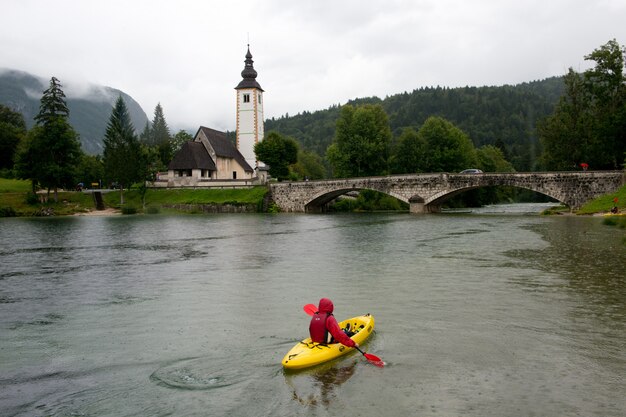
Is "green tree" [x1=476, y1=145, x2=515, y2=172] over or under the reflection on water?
over

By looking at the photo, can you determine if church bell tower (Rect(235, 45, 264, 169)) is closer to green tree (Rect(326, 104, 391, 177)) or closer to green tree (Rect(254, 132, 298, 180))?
green tree (Rect(254, 132, 298, 180))

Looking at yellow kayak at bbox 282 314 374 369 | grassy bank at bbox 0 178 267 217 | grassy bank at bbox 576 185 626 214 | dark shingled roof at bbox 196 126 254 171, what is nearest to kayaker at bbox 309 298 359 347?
yellow kayak at bbox 282 314 374 369

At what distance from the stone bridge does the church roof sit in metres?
22.4

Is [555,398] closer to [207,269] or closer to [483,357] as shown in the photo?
[483,357]

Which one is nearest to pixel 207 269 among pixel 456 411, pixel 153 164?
pixel 456 411

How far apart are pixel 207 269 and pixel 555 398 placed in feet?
58.5

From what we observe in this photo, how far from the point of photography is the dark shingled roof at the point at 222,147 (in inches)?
3573

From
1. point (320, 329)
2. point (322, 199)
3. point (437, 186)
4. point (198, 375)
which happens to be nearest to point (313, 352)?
point (320, 329)

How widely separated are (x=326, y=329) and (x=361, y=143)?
7532cm

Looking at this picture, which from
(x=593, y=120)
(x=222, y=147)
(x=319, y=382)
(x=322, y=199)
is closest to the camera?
(x=319, y=382)

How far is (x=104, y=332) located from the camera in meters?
14.5

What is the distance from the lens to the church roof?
93.9 m

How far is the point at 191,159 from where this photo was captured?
86.5m

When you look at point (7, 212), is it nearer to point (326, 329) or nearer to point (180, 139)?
point (180, 139)
